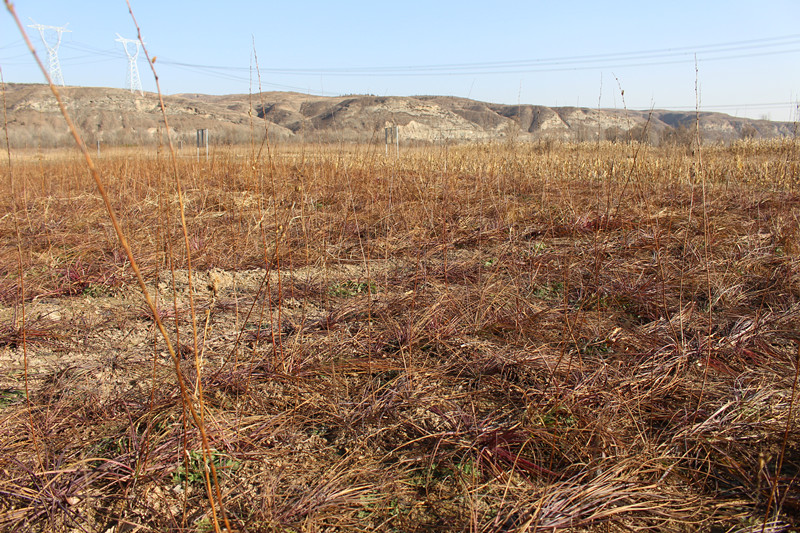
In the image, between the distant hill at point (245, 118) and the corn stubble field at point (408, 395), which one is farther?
the distant hill at point (245, 118)

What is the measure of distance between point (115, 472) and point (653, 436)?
1997 mm

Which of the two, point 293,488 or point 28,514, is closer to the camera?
point 28,514

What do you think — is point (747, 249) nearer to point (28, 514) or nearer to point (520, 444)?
point (520, 444)

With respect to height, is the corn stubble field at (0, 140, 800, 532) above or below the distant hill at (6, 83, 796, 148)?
below

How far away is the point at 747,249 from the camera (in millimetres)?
3953

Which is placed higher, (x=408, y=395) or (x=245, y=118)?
(x=245, y=118)

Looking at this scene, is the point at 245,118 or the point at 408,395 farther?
the point at 245,118

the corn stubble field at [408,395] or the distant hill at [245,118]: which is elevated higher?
the distant hill at [245,118]

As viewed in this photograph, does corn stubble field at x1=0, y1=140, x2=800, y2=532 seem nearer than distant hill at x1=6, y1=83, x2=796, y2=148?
Yes

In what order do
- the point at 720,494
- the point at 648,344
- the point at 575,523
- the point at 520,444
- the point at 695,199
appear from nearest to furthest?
the point at 575,523 → the point at 720,494 → the point at 520,444 → the point at 648,344 → the point at 695,199

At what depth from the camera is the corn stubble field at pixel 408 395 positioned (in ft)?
4.93

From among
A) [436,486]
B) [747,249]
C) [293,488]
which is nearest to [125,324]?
[293,488]

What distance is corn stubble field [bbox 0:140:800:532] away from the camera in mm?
1504

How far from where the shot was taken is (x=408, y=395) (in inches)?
82.1
